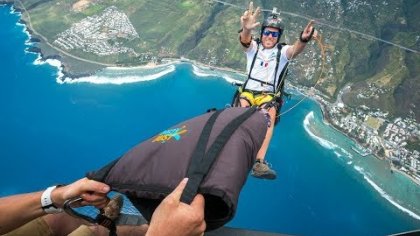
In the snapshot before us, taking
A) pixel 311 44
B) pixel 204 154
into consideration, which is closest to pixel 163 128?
pixel 204 154

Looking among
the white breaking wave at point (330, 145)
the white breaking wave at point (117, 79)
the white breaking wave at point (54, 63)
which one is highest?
the white breaking wave at point (54, 63)

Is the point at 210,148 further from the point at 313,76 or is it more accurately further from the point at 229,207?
the point at 313,76

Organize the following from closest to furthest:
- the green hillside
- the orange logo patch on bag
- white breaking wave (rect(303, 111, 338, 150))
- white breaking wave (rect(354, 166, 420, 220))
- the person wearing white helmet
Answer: the orange logo patch on bag
the person wearing white helmet
white breaking wave (rect(354, 166, 420, 220))
white breaking wave (rect(303, 111, 338, 150))
the green hillside

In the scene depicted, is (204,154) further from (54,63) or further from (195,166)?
(54,63)

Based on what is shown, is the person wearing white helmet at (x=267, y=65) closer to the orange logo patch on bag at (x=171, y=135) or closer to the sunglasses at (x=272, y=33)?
the sunglasses at (x=272, y=33)

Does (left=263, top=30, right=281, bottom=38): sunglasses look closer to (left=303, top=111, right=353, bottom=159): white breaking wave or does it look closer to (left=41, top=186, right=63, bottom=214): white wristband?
(left=41, top=186, right=63, bottom=214): white wristband

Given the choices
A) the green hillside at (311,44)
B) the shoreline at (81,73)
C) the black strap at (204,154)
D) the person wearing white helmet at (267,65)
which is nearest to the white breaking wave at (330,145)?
the shoreline at (81,73)

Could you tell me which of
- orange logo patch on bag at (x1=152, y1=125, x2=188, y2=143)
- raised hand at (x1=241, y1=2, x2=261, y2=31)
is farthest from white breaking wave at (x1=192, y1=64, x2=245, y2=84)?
orange logo patch on bag at (x1=152, y1=125, x2=188, y2=143)
